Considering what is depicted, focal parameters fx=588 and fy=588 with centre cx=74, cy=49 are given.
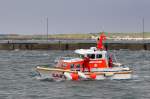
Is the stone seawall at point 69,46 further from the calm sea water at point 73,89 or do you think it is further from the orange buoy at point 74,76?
the orange buoy at point 74,76


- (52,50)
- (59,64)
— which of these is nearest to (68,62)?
(59,64)

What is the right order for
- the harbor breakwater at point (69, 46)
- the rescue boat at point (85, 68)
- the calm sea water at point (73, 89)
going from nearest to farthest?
the calm sea water at point (73, 89) < the rescue boat at point (85, 68) < the harbor breakwater at point (69, 46)

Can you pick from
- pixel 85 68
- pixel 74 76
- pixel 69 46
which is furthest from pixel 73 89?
pixel 69 46

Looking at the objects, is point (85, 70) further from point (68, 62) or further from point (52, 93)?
point (52, 93)

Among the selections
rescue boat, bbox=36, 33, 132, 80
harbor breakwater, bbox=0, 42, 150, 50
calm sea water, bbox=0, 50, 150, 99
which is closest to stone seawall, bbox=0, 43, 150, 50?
harbor breakwater, bbox=0, 42, 150, 50

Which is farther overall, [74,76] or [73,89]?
[74,76]

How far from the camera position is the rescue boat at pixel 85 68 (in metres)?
54.9

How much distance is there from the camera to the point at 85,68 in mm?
55156

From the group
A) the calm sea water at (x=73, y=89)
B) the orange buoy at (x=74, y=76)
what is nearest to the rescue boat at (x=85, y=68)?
the orange buoy at (x=74, y=76)

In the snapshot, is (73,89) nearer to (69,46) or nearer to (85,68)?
(85,68)

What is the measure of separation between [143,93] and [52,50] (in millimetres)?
98630

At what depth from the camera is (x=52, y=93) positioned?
47.2 metres

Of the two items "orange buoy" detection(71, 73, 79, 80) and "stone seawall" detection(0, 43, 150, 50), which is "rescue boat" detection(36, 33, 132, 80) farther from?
"stone seawall" detection(0, 43, 150, 50)

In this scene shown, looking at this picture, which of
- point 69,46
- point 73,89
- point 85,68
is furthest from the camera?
point 69,46
